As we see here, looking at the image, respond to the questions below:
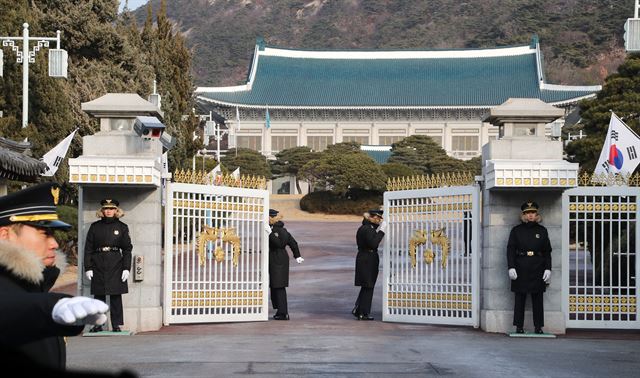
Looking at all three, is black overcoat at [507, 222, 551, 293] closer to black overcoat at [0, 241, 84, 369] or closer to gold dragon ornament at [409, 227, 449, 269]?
gold dragon ornament at [409, 227, 449, 269]

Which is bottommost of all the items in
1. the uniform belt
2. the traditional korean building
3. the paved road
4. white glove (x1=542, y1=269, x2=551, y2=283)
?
the paved road

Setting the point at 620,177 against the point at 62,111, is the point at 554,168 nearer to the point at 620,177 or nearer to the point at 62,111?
the point at 620,177

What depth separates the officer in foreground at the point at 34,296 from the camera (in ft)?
10.6

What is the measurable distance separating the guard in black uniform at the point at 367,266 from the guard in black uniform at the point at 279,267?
0.86 meters

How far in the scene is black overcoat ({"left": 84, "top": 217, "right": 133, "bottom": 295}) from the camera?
13.4 m

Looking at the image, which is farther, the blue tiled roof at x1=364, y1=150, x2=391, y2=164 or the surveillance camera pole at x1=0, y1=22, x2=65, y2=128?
the blue tiled roof at x1=364, y1=150, x2=391, y2=164

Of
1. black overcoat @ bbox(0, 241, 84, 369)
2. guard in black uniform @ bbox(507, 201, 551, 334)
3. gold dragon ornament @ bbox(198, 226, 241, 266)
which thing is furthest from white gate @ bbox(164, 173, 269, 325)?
black overcoat @ bbox(0, 241, 84, 369)

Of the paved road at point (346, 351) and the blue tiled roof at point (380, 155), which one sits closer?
the paved road at point (346, 351)

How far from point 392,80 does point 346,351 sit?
233 feet

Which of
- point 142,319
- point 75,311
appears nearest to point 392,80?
point 142,319

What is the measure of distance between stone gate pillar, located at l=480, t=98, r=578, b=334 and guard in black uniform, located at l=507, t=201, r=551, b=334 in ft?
0.99

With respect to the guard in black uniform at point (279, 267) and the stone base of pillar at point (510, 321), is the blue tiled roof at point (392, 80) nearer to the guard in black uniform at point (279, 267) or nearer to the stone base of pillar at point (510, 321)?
the guard in black uniform at point (279, 267)

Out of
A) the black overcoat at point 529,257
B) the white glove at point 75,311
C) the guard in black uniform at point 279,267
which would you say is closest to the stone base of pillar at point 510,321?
the black overcoat at point 529,257

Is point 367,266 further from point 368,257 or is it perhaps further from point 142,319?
point 142,319
